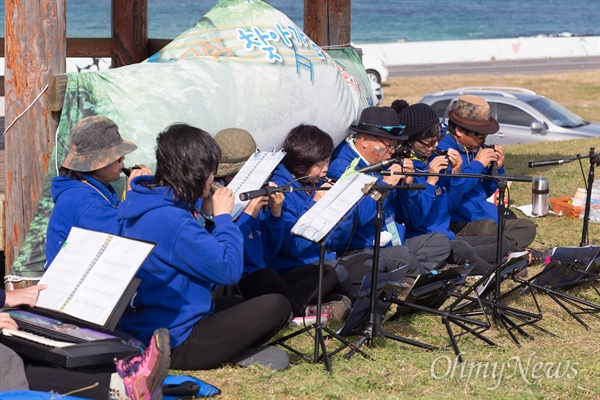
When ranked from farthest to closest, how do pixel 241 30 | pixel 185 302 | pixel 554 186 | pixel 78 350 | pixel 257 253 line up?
1. pixel 554 186
2. pixel 241 30
3. pixel 257 253
4. pixel 185 302
5. pixel 78 350

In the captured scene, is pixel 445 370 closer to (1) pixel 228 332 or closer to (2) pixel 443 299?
(2) pixel 443 299

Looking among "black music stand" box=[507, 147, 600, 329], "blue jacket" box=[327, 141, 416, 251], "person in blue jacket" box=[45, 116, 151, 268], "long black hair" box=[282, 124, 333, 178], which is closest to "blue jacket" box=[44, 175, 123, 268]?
"person in blue jacket" box=[45, 116, 151, 268]

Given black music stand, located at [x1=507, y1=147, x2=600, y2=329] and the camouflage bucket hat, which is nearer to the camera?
the camouflage bucket hat

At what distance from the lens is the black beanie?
6.33m

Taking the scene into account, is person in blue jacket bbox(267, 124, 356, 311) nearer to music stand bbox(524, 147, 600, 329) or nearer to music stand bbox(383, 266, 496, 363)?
music stand bbox(383, 266, 496, 363)

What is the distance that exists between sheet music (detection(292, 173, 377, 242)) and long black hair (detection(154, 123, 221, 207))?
0.52 m

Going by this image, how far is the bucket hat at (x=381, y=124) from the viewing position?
5.82m

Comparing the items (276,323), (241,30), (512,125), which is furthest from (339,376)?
(512,125)

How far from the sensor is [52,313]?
13.1 ft

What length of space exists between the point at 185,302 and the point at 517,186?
21.5ft

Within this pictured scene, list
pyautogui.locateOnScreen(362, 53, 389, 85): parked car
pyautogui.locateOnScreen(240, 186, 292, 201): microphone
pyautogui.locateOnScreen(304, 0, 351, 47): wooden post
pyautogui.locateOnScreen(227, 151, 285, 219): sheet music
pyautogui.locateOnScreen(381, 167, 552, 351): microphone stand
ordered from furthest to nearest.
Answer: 1. pyautogui.locateOnScreen(362, 53, 389, 85): parked car
2. pyautogui.locateOnScreen(304, 0, 351, 47): wooden post
3. pyautogui.locateOnScreen(381, 167, 552, 351): microphone stand
4. pyautogui.locateOnScreen(227, 151, 285, 219): sheet music
5. pyautogui.locateOnScreen(240, 186, 292, 201): microphone

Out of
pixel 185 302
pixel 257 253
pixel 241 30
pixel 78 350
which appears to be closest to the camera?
pixel 78 350

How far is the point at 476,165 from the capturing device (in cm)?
654

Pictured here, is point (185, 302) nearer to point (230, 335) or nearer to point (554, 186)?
point (230, 335)
